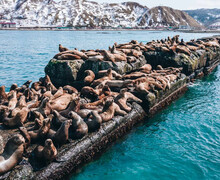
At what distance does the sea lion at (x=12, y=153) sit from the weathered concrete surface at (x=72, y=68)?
6745 millimetres

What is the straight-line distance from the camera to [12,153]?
529 centimetres

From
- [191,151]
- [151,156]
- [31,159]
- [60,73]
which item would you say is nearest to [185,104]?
[191,151]

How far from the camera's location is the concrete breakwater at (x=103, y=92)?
233 inches

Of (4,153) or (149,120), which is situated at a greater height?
(4,153)

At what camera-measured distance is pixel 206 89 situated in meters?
15.5

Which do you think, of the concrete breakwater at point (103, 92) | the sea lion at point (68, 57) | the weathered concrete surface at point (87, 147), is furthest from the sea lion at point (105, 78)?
the weathered concrete surface at point (87, 147)

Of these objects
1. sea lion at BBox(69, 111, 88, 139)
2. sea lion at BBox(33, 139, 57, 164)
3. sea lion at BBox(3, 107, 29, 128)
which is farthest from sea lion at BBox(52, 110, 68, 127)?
sea lion at BBox(33, 139, 57, 164)

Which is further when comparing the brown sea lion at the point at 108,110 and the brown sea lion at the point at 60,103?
the brown sea lion at the point at 60,103

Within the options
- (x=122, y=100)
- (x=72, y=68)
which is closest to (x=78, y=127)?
(x=122, y=100)

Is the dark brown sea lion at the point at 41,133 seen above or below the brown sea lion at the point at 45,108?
below

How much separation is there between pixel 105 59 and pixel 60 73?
2.59 meters

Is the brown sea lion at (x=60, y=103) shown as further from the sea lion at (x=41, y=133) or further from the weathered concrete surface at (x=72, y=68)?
the weathered concrete surface at (x=72, y=68)

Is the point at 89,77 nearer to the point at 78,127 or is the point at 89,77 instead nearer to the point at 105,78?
the point at 105,78

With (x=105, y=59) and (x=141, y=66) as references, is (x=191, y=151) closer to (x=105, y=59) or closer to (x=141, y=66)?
(x=105, y=59)
